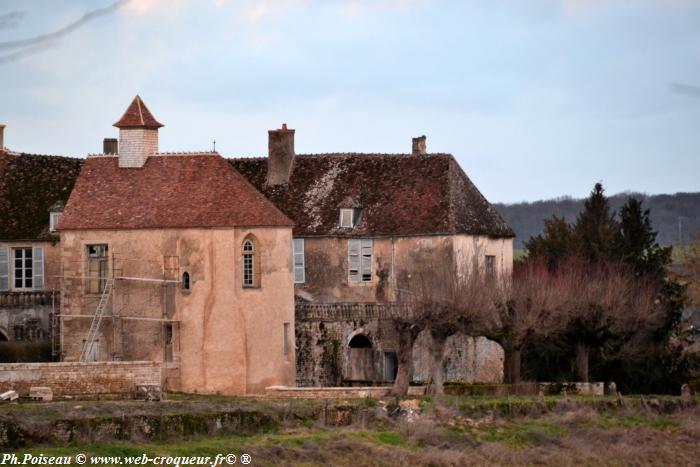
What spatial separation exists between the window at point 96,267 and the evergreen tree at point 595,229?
20.5m

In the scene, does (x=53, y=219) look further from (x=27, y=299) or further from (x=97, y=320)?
(x=97, y=320)

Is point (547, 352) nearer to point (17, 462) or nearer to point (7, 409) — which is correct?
point (7, 409)

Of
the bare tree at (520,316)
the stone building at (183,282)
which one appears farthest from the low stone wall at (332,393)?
the bare tree at (520,316)

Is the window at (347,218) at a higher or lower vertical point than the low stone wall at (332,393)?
higher

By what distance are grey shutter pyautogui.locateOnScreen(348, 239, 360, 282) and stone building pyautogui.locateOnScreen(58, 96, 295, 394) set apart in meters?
6.21

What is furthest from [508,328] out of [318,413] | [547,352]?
[318,413]

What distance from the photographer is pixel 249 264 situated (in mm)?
61250

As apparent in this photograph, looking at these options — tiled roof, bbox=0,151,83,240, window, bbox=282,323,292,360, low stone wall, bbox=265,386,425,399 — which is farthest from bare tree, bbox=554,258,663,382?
tiled roof, bbox=0,151,83,240

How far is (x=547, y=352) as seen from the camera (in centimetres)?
6719

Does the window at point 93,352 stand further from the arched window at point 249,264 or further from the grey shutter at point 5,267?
the grey shutter at point 5,267

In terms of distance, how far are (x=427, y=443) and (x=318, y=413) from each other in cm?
314

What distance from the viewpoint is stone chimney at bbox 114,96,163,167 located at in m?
62.5

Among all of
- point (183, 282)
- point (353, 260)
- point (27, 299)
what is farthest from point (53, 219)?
point (353, 260)

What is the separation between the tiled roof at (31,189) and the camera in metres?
66.0
